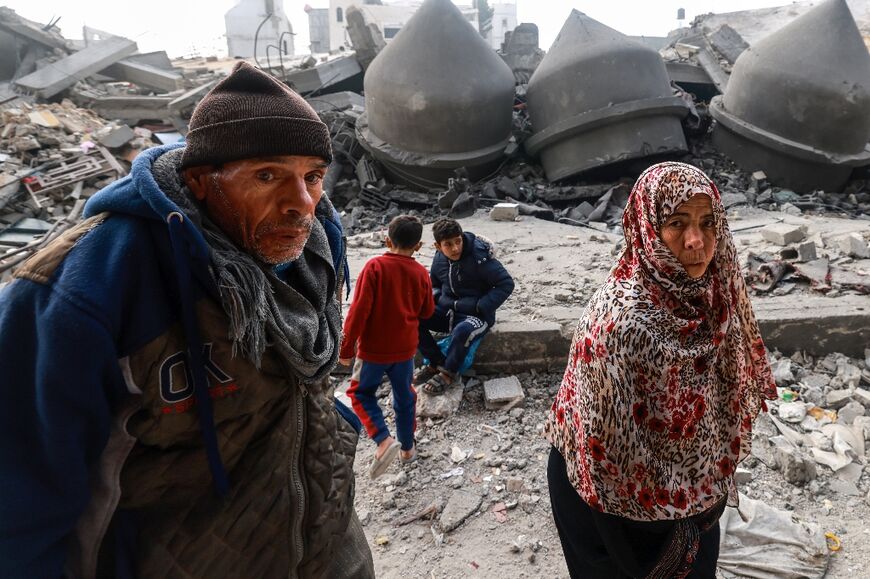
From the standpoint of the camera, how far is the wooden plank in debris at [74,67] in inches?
571

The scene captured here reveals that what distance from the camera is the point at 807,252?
493 cm

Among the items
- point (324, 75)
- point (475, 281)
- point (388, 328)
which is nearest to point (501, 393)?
point (475, 281)

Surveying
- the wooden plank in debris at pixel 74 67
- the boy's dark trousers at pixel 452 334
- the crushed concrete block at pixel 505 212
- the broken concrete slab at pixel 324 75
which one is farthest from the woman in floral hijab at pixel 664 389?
the wooden plank in debris at pixel 74 67

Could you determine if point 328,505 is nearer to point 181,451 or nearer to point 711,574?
point 181,451

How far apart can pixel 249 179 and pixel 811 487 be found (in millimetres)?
3022

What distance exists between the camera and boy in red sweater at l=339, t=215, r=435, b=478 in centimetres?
294

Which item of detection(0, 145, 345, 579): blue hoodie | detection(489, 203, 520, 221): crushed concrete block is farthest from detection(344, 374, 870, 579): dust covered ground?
detection(489, 203, 520, 221): crushed concrete block

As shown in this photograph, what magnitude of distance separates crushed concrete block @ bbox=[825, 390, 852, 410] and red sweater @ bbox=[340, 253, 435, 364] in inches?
98.6

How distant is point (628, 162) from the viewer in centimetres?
876

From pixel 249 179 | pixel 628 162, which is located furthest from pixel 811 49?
pixel 249 179

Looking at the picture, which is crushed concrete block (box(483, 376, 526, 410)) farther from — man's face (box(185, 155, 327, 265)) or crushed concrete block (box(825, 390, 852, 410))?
man's face (box(185, 155, 327, 265))

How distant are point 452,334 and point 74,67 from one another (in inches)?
650

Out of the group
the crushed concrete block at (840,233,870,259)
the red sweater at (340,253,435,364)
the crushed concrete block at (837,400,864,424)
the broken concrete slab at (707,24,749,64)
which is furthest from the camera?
the broken concrete slab at (707,24,749,64)

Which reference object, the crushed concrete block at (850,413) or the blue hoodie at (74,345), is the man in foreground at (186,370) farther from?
the crushed concrete block at (850,413)
